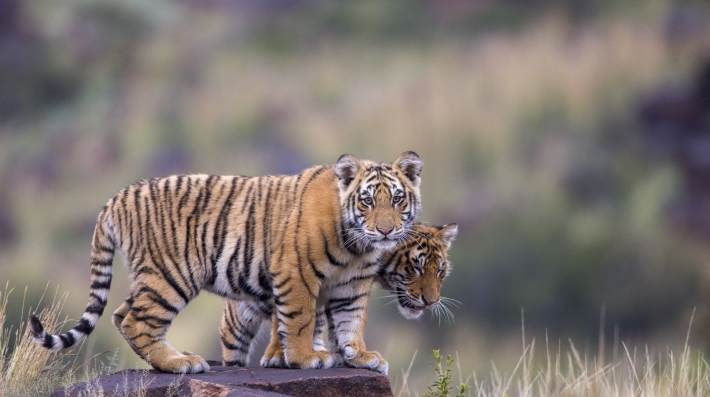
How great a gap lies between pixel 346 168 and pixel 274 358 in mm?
1208

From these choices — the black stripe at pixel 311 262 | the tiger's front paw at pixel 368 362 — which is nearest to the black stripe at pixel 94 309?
the black stripe at pixel 311 262

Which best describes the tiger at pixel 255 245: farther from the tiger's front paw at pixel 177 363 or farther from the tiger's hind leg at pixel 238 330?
the tiger's hind leg at pixel 238 330

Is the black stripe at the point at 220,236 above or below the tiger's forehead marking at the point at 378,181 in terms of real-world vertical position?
below

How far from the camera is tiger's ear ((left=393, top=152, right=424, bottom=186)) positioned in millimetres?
5547

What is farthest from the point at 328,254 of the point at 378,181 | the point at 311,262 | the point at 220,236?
the point at 220,236

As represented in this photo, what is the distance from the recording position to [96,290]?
5.50 meters

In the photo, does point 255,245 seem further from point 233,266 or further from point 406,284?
point 406,284

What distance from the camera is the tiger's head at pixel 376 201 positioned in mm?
5227

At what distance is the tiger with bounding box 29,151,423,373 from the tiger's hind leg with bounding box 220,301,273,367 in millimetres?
623

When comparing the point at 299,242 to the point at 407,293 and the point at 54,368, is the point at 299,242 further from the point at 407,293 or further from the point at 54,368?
the point at 54,368

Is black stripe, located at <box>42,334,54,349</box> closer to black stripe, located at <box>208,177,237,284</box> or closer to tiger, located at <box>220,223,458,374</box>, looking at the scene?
black stripe, located at <box>208,177,237,284</box>

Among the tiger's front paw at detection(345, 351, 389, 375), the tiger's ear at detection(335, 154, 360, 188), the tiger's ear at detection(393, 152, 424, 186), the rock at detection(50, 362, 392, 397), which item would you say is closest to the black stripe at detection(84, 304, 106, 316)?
the rock at detection(50, 362, 392, 397)

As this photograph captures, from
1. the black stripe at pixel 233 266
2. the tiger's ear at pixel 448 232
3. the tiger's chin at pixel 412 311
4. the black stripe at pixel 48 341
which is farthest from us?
the tiger's ear at pixel 448 232

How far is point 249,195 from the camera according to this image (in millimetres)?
5680
